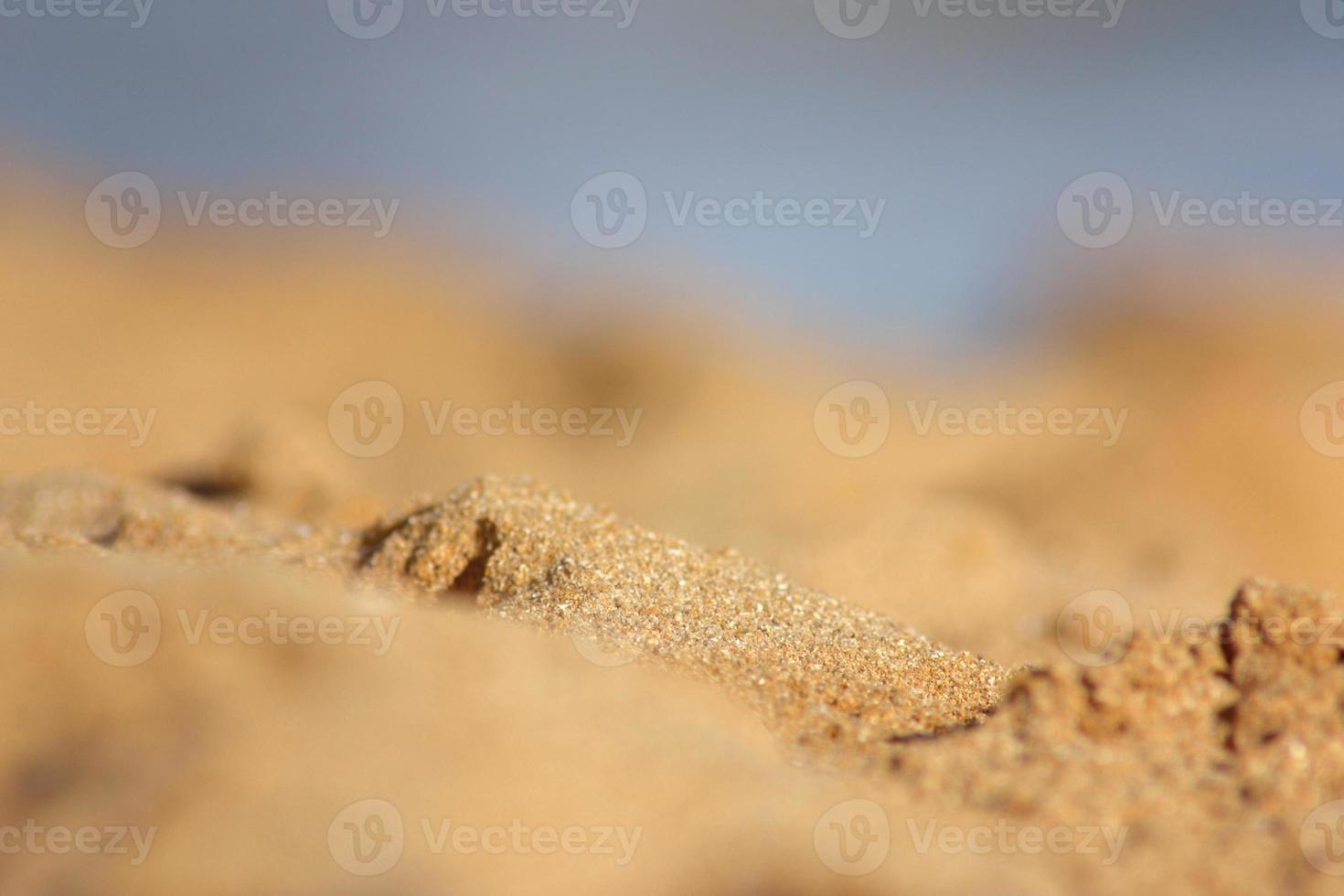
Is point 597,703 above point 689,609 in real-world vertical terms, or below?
below

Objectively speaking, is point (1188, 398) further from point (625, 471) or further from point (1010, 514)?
point (625, 471)

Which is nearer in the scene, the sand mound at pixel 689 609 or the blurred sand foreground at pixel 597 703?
the blurred sand foreground at pixel 597 703

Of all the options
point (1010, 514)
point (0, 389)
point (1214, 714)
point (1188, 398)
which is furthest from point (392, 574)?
point (0, 389)

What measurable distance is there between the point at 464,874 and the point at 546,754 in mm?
238

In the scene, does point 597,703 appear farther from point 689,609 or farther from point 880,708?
point 689,609

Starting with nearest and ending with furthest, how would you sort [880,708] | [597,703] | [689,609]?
[597,703], [880,708], [689,609]

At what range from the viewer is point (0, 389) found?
13500 millimetres

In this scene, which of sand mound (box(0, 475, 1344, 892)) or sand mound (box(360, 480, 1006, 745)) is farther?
sand mound (box(360, 480, 1006, 745))

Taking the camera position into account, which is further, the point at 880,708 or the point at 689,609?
the point at 689,609

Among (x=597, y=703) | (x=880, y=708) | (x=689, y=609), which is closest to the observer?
(x=597, y=703)

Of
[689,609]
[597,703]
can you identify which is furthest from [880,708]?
[597,703]

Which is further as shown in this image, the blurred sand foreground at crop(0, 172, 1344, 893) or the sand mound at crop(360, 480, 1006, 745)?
the sand mound at crop(360, 480, 1006, 745)

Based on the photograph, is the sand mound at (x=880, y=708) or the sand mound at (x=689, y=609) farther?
the sand mound at (x=689, y=609)

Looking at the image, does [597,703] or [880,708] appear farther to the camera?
[880,708]
